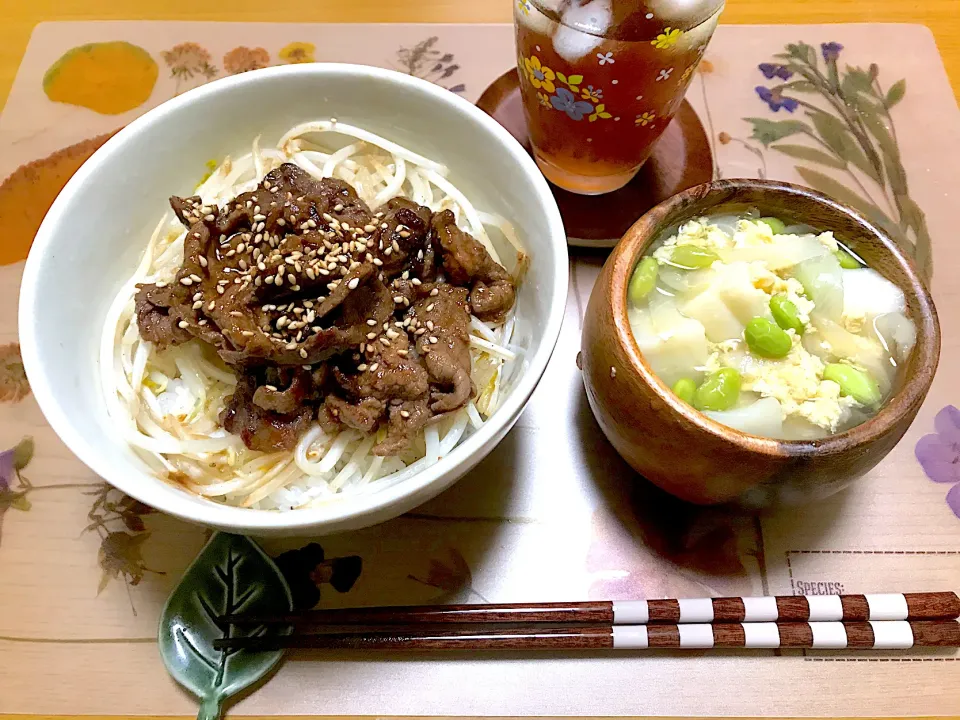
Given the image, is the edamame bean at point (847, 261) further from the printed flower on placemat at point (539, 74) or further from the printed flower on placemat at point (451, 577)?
the printed flower on placemat at point (451, 577)

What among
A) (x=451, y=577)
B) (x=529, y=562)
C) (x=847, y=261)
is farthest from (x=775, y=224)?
(x=451, y=577)

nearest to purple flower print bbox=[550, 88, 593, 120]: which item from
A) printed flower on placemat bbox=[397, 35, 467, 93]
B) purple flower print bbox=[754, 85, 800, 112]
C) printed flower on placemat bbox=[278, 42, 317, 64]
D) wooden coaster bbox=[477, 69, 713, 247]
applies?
wooden coaster bbox=[477, 69, 713, 247]

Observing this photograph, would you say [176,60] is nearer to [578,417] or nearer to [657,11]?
[657,11]

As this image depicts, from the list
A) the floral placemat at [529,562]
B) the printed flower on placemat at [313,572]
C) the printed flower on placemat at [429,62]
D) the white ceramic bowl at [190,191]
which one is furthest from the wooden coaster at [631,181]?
the printed flower on placemat at [313,572]

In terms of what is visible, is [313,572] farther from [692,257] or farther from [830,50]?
[830,50]

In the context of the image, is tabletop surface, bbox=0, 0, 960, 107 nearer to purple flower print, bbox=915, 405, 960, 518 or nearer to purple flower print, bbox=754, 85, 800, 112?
purple flower print, bbox=754, 85, 800, 112

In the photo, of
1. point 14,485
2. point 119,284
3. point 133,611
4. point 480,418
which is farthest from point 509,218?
point 14,485
